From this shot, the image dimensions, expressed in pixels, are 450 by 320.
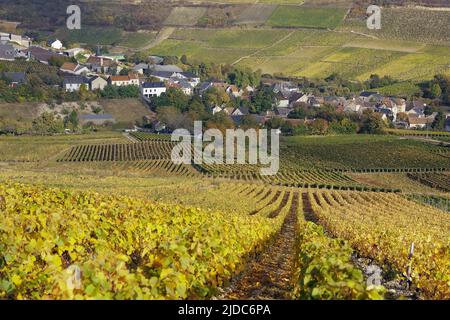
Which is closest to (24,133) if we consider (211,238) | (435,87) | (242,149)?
(242,149)

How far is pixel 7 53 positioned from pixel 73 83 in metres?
18.0

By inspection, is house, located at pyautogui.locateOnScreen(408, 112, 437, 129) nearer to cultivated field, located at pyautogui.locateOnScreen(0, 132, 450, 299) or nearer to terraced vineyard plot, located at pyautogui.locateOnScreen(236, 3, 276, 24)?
cultivated field, located at pyautogui.locateOnScreen(0, 132, 450, 299)

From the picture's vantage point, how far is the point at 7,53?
104312 millimetres

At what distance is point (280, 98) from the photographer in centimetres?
10181

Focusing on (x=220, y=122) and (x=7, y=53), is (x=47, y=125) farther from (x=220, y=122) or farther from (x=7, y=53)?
(x=7, y=53)

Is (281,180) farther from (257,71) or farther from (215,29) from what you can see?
(215,29)

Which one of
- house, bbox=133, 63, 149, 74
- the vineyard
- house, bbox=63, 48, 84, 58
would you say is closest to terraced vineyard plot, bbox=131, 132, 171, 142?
house, bbox=133, 63, 149, 74

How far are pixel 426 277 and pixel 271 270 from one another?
2.98 m

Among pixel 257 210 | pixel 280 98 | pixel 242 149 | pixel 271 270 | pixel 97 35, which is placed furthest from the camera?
pixel 97 35

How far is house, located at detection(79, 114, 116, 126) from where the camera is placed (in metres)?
82.1

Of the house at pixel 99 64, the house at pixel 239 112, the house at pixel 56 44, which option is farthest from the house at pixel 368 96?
the house at pixel 56 44

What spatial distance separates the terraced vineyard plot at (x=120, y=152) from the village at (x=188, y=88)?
13.7m

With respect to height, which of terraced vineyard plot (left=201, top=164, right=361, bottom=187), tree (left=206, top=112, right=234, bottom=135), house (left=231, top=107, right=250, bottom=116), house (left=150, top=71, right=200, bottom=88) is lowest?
terraced vineyard plot (left=201, top=164, right=361, bottom=187)

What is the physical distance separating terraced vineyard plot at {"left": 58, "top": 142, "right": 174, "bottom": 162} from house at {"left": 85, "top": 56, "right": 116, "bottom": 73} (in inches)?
1614
